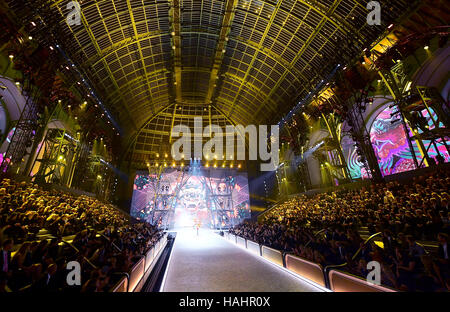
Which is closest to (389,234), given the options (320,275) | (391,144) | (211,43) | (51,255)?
(320,275)

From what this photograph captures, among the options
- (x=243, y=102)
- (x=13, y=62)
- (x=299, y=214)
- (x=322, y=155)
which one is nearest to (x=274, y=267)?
(x=299, y=214)

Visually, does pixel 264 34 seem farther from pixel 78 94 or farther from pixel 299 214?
pixel 78 94

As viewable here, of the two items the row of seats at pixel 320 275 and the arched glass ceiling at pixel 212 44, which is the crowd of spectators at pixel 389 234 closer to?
the row of seats at pixel 320 275

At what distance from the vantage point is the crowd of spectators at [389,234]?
3641 mm

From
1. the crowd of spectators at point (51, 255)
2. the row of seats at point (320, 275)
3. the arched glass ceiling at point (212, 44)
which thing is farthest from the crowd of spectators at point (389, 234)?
the arched glass ceiling at point (212, 44)

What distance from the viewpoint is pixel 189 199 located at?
26.5 metres

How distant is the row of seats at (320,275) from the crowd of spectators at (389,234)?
1.53 ft

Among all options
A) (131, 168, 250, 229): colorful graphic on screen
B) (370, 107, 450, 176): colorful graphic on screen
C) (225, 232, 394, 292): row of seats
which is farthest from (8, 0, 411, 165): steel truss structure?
(225, 232, 394, 292): row of seats

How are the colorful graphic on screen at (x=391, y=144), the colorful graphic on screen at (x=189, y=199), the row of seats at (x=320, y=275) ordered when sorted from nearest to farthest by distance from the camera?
the row of seats at (x=320, y=275) → the colorful graphic on screen at (x=391, y=144) → the colorful graphic on screen at (x=189, y=199)

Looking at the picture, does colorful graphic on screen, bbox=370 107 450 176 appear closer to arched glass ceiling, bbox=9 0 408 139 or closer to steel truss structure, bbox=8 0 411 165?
steel truss structure, bbox=8 0 411 165

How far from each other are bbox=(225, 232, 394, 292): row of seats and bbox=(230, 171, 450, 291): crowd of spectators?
47cm

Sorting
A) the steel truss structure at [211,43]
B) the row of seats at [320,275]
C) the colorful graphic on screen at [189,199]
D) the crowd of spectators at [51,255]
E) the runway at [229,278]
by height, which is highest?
the steel truss structure at [211,43]

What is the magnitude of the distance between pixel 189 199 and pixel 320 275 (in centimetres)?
2353

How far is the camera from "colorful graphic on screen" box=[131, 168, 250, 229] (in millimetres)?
25328
